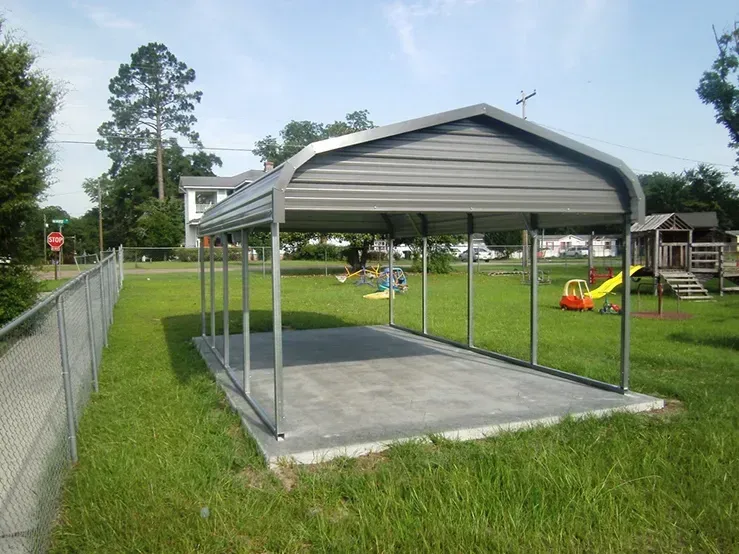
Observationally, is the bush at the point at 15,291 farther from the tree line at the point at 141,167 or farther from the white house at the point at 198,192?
the white house at the point at 198,192

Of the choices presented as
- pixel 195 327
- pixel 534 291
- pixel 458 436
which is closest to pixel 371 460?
pixel 458 436

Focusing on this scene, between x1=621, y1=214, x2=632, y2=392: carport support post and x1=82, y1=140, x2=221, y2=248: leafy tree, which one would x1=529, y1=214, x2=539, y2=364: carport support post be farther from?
x1=82, y1=140, x2=221, y2=248: leafy tree

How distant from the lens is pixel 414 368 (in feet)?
24.3

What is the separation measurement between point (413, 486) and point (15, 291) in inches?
335

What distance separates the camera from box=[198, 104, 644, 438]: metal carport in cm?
471

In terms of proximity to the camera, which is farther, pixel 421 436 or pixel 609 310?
pixel 609 310

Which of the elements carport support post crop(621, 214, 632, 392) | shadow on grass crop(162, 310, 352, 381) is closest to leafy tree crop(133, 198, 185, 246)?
shadow on grass crop(162, 310, 352, 381)

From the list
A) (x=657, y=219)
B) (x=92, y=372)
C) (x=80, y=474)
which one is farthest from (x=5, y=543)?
(x=657, y=219)

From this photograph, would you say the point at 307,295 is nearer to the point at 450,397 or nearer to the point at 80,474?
the point at 450,397

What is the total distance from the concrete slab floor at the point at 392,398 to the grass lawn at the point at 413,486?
225 mm

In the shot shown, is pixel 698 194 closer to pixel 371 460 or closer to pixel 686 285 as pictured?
pixel 686 285

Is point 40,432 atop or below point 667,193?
below

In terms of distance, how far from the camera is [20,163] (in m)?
9.38

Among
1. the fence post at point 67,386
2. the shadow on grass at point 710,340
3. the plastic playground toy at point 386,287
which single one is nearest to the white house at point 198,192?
the plastic playground toy at point 386,287
